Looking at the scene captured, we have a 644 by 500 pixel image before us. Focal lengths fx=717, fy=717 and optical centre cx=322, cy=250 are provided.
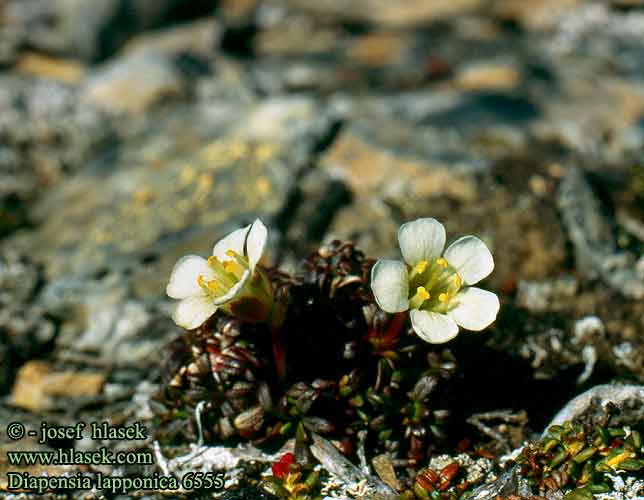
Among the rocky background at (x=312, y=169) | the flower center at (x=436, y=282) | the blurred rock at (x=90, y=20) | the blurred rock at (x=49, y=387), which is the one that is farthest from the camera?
the blurred rock at (x=90, y=20)

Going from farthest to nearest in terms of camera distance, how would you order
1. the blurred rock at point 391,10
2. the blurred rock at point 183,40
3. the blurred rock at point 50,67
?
the blurred rock at point 391,10 → the blurred rock at point 183,40 → the blurred rock at point 50,67

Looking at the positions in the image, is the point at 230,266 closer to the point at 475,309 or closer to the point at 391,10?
the point at 475,309

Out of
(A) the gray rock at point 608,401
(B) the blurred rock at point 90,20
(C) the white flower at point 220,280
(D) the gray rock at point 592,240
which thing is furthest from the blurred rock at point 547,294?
(B) the blurred rock at point 90,20

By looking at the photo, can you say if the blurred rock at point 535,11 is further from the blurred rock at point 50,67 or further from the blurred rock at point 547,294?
the blurred rock at point 50,67

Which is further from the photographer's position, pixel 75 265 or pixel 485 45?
pixel 485 45

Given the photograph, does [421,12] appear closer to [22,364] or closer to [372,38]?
[372,38]

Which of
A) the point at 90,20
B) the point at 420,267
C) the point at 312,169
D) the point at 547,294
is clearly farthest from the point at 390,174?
the point at 90,20

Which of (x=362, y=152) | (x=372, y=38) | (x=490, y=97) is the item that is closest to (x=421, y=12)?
(x=372, y=38)
